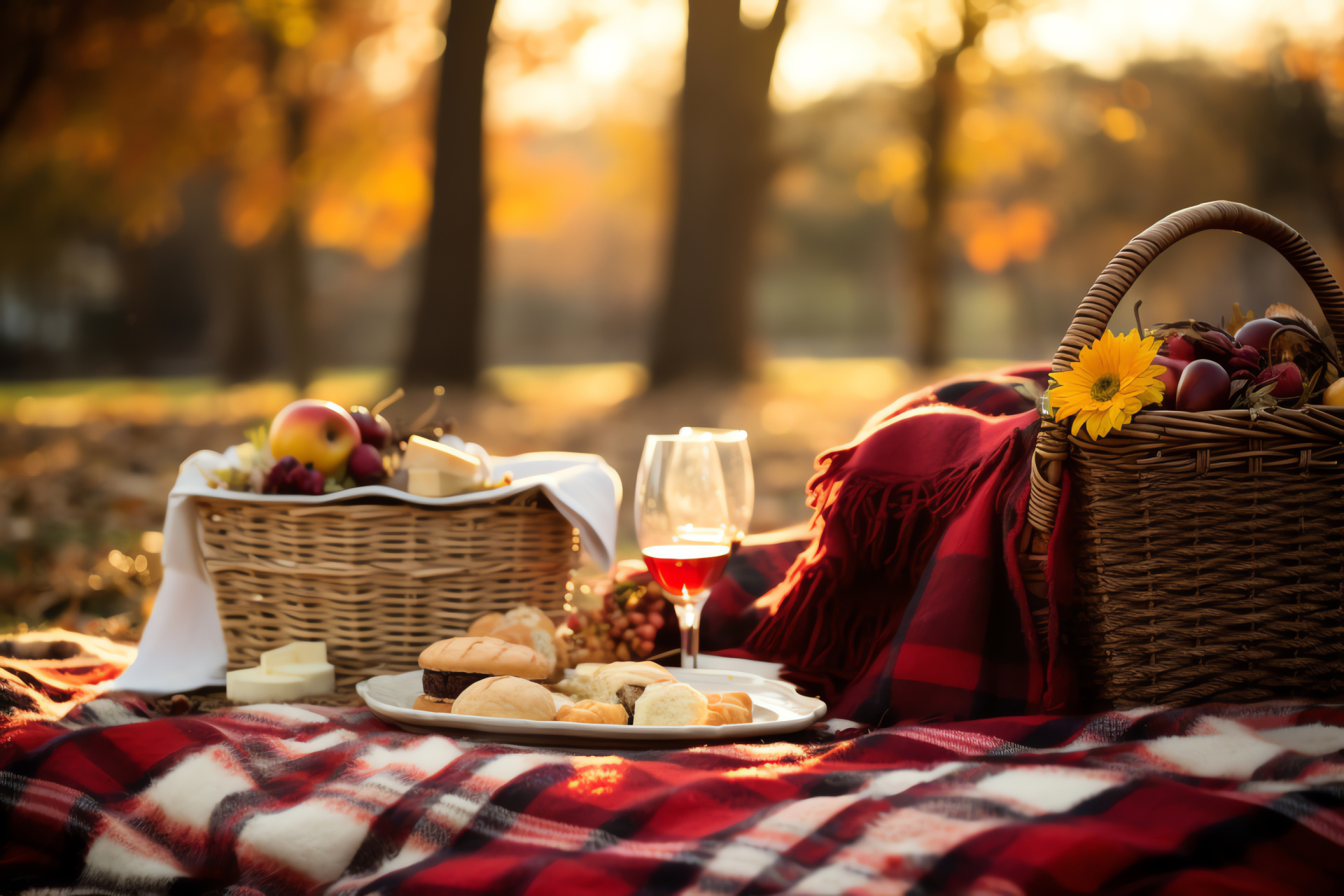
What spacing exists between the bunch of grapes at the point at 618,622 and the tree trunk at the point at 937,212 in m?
11.3

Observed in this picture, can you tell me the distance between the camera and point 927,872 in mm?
1152

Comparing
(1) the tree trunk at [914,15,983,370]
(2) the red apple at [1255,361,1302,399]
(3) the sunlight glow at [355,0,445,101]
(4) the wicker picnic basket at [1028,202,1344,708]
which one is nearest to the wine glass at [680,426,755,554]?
(4) the wicker picnic basket at [1028,202,1344,708]

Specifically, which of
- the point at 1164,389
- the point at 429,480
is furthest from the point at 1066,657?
the point at 429,480

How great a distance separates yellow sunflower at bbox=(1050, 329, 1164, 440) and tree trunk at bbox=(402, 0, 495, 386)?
7.28 m

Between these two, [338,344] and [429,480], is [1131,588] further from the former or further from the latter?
[338,344]

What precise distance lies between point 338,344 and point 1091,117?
18.8m

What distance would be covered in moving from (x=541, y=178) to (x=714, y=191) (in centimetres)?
671

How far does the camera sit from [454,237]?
8391 millimetres

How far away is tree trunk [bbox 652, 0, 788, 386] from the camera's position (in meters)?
8.48

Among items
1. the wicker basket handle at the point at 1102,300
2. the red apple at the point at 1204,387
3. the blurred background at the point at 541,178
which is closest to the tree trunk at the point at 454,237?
the blurred background at the point at 541,178

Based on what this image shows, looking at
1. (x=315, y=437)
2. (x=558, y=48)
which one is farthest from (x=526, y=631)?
(x=558, y=48)

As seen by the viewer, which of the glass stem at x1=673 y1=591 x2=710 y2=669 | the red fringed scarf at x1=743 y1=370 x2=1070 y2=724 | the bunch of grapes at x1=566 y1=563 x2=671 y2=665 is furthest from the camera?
the bunch of grapes at x1=566 y1=563 x2=671 y2=665

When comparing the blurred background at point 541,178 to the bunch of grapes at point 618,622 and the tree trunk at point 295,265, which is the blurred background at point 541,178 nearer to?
the tree trunk at point 295,265

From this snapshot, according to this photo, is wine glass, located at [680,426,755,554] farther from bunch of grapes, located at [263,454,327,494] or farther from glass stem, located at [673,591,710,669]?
bunch of grapes, located at [263,454,327,494]
